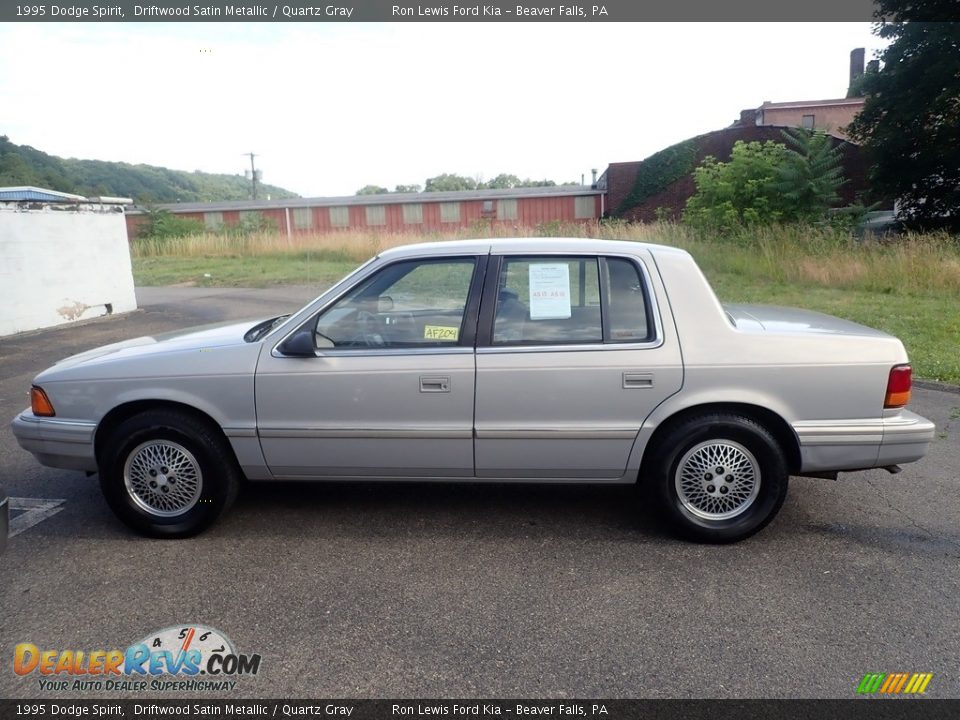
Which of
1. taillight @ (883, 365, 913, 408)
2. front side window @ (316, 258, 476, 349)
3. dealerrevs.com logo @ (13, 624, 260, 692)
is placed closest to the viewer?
dealerrevs.com logo @ (13, 624, 260, 692)

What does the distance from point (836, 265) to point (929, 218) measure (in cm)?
1190

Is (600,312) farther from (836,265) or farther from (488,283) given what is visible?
(836,265)

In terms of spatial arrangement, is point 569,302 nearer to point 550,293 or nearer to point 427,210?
point 550,293

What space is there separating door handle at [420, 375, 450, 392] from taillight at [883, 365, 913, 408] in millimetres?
2377

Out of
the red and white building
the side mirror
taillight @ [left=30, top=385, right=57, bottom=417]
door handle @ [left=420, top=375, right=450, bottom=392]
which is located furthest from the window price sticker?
the red and white building

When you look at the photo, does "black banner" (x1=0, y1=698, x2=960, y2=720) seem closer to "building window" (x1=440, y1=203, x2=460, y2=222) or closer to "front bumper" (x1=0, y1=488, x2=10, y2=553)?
"front bumper" (x1=0, y1=488, x2=10, y2=553)

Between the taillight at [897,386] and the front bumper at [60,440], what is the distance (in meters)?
4.42

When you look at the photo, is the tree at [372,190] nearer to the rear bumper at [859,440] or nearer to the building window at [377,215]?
the building window at [377,215]

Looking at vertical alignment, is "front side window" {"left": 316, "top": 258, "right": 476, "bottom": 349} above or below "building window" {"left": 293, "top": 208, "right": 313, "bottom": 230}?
below

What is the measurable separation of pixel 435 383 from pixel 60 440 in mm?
2228

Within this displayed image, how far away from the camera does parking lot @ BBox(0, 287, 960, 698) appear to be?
2975mm

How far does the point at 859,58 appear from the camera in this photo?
165 feet

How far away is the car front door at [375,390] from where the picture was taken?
4066mm

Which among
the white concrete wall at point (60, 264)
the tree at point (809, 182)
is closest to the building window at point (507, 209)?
the tree at point (809, 182)
